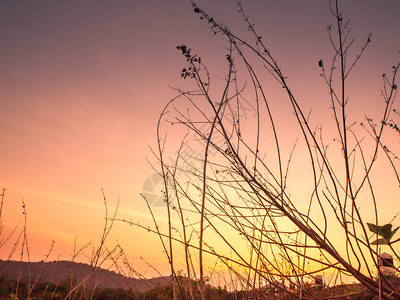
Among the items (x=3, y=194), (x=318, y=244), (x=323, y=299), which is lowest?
(x=323, y=299)

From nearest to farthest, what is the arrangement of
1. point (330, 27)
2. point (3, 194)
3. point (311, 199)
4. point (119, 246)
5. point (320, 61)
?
point (320, 61) → point (330, 27) → point (311, 199) → point (3, 194) → point (119, 246)

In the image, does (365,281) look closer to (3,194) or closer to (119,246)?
(119,246)

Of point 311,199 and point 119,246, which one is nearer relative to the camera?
point 311,199

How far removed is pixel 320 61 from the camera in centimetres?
149

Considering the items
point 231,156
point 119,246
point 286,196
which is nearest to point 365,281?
point 286,196

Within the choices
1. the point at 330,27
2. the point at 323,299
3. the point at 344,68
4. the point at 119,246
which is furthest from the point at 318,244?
the point at 119,246

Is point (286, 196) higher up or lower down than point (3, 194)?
lower down

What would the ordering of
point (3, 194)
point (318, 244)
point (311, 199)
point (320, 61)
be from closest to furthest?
point (318, 244)
point (320, 61)
point (311, 199)
point (3, 194)

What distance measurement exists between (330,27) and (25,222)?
282 cm

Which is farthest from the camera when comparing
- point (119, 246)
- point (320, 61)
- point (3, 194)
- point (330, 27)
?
point (119, 246)

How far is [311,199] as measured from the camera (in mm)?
1824

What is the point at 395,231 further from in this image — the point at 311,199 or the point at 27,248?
the point at 27,248

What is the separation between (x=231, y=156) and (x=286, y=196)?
336 mm

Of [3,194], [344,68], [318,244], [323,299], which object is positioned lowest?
[323,299]
